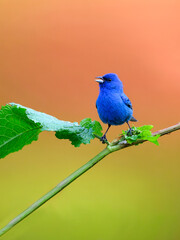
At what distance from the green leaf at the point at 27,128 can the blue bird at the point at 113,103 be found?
48mm

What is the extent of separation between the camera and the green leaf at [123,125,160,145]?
1.13 feet

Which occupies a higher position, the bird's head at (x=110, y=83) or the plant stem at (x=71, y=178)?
the bird's head at (x=110, y=83)

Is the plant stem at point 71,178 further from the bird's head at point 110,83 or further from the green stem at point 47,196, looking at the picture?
the bird's head at point 110,83

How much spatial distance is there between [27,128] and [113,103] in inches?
6.3

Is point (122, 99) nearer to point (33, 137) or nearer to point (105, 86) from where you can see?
point (105, 86)

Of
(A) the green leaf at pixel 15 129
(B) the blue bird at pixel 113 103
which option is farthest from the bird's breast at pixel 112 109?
(A) the green leaf at pixel 15 129

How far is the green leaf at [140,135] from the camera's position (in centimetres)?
34

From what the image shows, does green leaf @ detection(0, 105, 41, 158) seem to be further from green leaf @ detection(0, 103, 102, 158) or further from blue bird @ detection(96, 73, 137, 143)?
blue bird @ detection(96, 73, 137, 143)

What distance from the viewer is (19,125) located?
1.28ft

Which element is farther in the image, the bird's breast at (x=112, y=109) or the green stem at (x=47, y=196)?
the bird's breast at (x=112, y=109)

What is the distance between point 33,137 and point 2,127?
0.14 feet

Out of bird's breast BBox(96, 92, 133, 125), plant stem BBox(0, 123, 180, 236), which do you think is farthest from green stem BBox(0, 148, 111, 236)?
bird's breast BBox(96, 92, 133, 125)

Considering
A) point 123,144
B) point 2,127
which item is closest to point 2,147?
point 2,127

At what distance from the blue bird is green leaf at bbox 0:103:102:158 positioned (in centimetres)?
5
